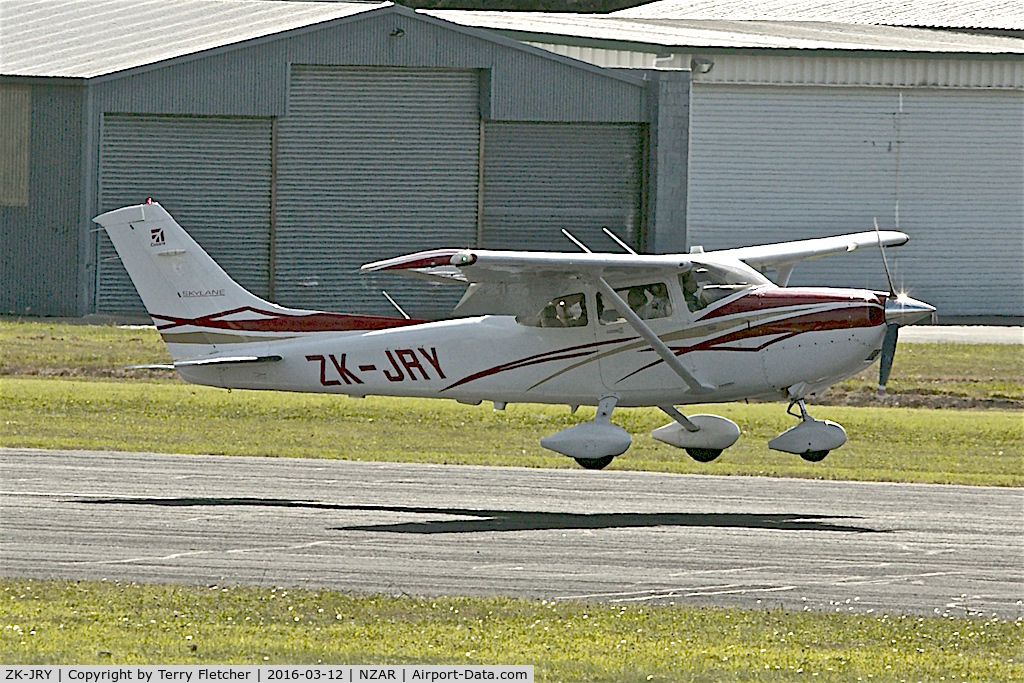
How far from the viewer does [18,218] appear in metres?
39.4

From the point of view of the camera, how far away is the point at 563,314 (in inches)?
698

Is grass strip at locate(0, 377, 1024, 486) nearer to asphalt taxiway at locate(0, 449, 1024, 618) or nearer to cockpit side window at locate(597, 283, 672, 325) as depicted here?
asphalt taxiway at locate(0, 449, 1024, 618)

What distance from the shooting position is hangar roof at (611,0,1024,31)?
5094 centimetres

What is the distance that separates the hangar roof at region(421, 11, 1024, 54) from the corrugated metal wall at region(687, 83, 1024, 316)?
115 cm

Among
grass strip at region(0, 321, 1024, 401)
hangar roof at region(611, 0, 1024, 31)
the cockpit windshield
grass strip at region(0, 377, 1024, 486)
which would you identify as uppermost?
hangar roof at region(611, 0, 1024, 31)

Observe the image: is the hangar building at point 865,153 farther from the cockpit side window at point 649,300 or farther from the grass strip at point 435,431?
the cockpit side window at point 649,300

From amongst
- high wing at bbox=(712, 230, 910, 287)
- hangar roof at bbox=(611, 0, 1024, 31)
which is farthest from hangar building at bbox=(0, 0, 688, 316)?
high wing at bbox=(712, 230, 910, 287)

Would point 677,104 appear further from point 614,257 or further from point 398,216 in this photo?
point 614,257

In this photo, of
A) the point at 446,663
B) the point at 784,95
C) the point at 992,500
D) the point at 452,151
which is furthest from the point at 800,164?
the point at 446,663

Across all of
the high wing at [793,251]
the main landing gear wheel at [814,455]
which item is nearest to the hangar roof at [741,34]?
the high wing at [793,251]

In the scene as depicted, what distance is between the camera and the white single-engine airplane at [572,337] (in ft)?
55.3

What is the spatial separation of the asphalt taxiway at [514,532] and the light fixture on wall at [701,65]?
2462 centimetres

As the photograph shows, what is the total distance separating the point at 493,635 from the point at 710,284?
7.40 metres

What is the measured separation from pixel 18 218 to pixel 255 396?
14.7m
